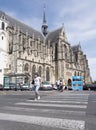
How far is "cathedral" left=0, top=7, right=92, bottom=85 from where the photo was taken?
50.7 m

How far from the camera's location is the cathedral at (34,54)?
50719 mm

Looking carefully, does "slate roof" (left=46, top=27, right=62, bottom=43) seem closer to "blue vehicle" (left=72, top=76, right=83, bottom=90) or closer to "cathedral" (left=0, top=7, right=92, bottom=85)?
"cathedral" (left=0, top=7, right=92, bottom=85)

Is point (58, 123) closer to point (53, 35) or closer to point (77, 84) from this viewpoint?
point (77, 84)

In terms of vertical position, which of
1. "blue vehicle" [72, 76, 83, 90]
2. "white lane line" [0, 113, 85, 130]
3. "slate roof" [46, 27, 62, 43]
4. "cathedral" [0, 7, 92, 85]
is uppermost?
"slate roof" [46, 27, 62, 43]

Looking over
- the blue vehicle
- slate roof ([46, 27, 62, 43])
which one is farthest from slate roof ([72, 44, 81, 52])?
the blue vehicle

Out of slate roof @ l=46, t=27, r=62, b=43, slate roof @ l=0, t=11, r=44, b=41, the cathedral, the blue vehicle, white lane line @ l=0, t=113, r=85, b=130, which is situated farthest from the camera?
slate roof @ l=46, t=27, r=62, b=43

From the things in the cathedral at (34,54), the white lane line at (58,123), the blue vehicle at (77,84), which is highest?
the cathedral at (34,54)

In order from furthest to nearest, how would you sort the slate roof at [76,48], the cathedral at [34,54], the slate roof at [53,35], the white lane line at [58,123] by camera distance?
the slate roof at [76,48], the slate roof at [53,35], the cathedral at [34,54], the white lane line at [58,123]

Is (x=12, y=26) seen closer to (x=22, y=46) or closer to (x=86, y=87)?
(x=22, y=46)

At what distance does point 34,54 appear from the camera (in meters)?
58.5

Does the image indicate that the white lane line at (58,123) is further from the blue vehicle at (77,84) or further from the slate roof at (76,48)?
the slate roof at (76,48)

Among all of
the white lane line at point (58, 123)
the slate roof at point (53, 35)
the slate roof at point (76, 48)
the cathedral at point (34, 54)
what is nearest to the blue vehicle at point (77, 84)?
the cathedral at point (34, 54)

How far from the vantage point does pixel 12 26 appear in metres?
54.9

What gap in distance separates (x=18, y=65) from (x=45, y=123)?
4553 cm
